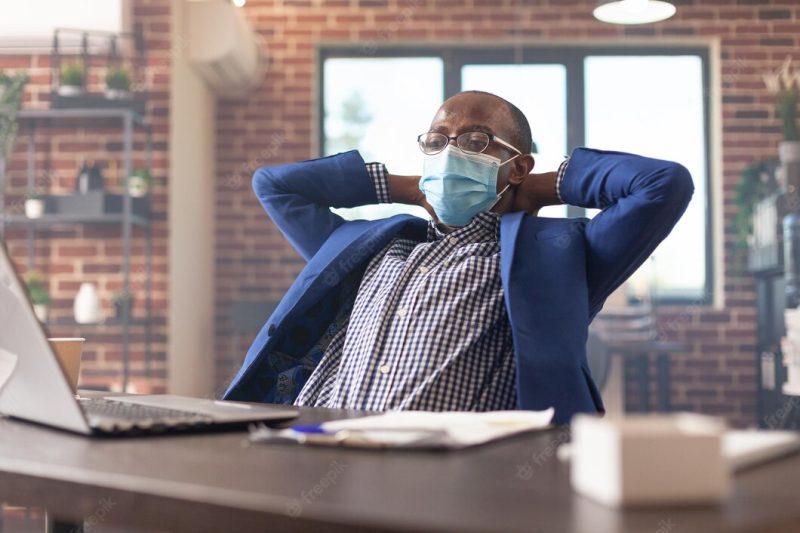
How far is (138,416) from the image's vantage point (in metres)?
0.97

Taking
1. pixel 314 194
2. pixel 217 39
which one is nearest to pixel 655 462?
pixel 314 194

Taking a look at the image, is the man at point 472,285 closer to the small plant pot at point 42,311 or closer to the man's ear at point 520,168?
the man's ear at point 520,168

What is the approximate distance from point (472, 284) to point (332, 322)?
283 millimetres

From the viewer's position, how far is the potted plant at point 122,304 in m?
4.31

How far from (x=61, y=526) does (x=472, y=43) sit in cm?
475

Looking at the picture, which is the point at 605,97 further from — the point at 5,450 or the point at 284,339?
the point at 5,450

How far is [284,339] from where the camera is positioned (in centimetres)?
172

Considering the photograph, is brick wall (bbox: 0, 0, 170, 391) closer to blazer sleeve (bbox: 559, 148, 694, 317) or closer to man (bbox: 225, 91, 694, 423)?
man (bbox: 225, 91, 694, 423)

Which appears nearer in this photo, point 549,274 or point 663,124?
point 549,274

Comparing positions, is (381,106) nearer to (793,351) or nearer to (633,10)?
(633,10)

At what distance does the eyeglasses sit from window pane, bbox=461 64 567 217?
3.49m

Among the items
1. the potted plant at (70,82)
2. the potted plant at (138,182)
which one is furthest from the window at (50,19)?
the potted plant at (138,182)

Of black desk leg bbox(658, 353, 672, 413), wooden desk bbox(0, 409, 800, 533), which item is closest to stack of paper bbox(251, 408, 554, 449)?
wooden desk bbox(0, 409, 800, 533)

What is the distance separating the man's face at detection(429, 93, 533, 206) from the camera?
191cm
